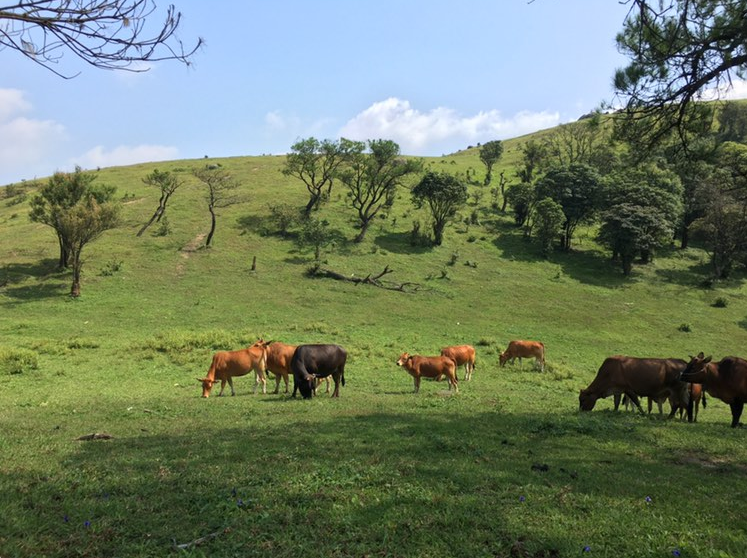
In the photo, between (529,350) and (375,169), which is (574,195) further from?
(529,350)

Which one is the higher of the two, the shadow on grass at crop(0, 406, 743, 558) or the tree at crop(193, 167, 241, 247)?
the tree at crop(193, 167, 241, 247)

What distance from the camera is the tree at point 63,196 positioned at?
34.7 m

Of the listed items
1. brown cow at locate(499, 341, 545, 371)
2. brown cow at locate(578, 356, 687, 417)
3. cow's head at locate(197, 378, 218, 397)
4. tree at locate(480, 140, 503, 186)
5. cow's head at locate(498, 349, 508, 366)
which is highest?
tree at locate(480, 140, 503, 186)

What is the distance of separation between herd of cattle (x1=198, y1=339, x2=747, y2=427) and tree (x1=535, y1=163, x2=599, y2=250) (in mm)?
42234

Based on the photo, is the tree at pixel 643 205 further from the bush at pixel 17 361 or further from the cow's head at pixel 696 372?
the bush at pixel 17 361

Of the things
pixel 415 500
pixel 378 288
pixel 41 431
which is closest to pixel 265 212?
pixel 378 288

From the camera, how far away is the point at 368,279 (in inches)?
1564

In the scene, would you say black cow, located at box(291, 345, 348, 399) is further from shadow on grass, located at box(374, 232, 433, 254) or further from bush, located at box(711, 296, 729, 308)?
bush, located at box(711, 296, 729, 308)

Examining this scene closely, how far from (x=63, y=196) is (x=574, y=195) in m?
50.2

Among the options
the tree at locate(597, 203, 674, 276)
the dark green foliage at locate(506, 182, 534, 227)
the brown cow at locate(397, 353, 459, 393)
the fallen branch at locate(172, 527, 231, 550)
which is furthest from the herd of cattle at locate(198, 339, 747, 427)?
the dark green foliage at locate(506, 182, 534, 227)

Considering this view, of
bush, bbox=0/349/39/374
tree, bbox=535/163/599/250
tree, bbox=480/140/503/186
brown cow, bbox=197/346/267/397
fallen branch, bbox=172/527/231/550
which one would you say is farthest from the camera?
tree, bbox=480/140/503/186

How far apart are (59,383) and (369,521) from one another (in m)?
16.0

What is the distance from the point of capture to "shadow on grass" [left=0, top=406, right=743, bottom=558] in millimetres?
4855

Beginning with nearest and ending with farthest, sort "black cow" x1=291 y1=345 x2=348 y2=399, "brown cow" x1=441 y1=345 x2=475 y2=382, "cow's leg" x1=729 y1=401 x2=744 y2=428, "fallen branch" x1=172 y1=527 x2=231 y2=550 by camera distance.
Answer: "fallen branch" x1=172 y1=527 x2=231 y2=550
"cow's leg" x1=729 y1=401 x2=744 y2=428
"black cow" x1=291 y1=345 x2=348 y2=399
"brown cow" x1=441 y1=345 x2=475 y2=382
